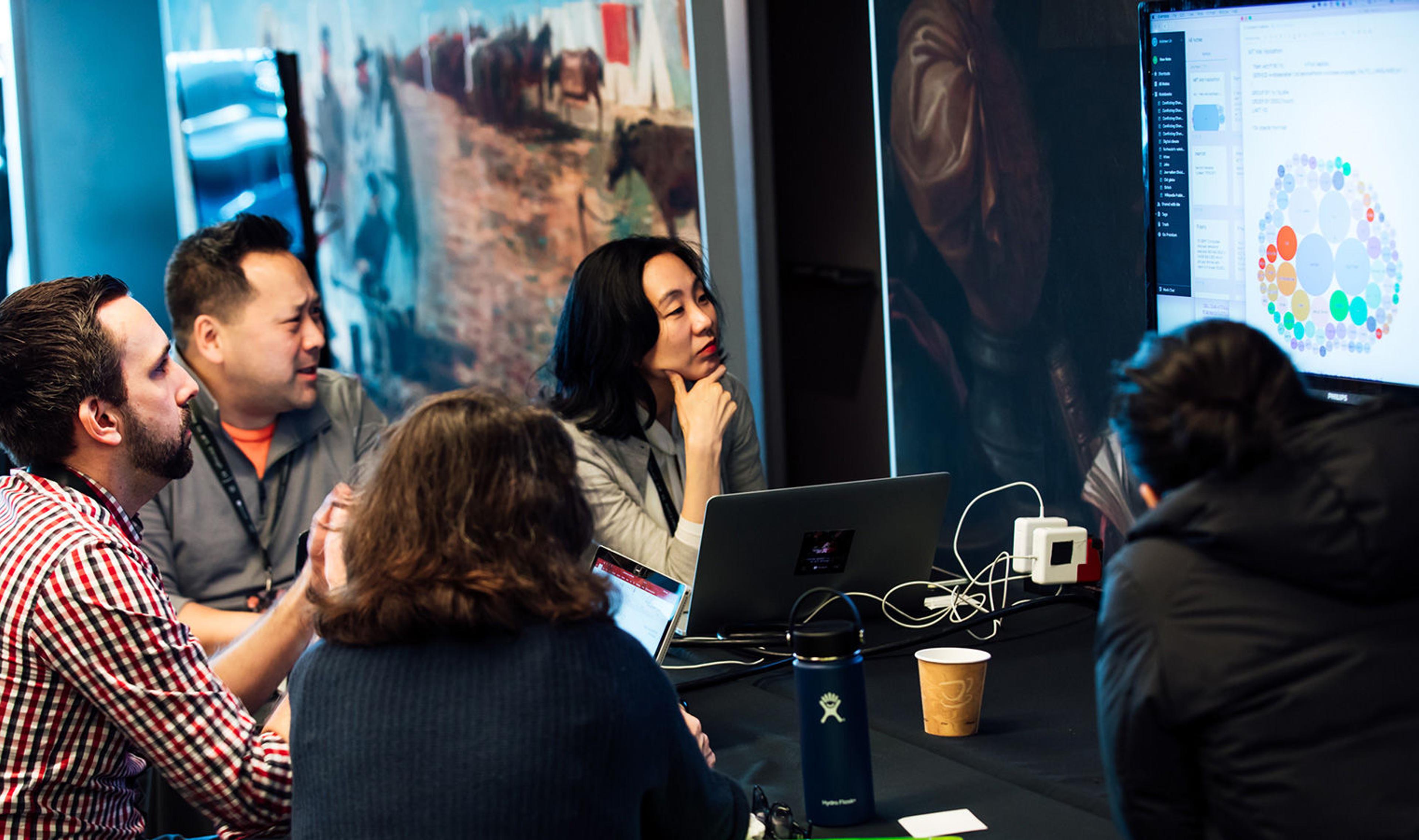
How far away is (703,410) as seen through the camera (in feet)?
8.53

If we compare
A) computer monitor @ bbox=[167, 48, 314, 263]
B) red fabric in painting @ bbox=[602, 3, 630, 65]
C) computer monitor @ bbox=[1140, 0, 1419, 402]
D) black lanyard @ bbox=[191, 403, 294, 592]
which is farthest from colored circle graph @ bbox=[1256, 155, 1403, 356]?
computer monitor @ bbox=[167, 48, 314, 263]

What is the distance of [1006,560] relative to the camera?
2.36m

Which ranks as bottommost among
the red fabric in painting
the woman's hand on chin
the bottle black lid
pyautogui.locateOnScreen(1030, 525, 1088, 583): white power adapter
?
pyautogui.locateOnScreen(1030, 525, 1088, 583): white power adapter

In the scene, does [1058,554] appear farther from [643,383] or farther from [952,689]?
[643,383]

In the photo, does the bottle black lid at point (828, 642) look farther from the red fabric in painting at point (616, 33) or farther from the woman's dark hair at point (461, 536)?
the red fabric in painting at point (616, 33)

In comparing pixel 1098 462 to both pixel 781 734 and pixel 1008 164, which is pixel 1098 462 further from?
pixel 781 734

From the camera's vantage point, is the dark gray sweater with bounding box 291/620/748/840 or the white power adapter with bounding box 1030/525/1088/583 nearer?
the dark gray sweater with bounding box 291/620/748/840

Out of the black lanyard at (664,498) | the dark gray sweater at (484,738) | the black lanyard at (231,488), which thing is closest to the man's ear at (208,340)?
the black lanyard at (231,488)

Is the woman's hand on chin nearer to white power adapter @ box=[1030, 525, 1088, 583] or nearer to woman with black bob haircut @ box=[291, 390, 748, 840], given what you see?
white power adapter @ box=[1030, 525, 1088, 583]

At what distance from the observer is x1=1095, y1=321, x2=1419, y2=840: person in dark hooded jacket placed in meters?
1.03

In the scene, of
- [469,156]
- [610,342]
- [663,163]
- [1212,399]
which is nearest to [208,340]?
[610,342]

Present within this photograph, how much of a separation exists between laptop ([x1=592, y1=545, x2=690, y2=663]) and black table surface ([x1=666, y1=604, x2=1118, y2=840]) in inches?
5.2

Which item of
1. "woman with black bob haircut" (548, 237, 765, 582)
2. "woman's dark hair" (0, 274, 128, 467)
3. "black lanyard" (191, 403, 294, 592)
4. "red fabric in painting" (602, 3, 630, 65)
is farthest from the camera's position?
"red fabric in painting" (602, 3, 630, 65)

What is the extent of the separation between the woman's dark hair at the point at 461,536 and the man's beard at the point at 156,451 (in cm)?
52
